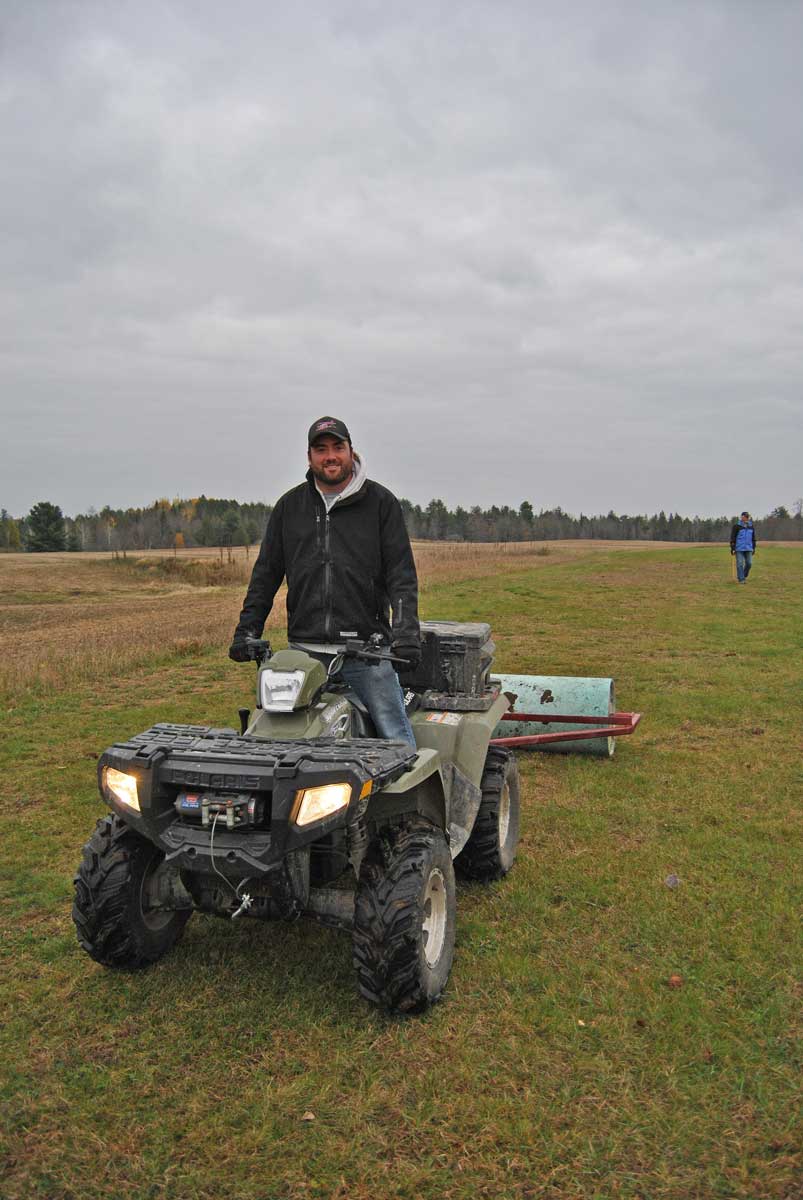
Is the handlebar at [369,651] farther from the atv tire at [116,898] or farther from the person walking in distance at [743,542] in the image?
the person walking in distance at [743,542]

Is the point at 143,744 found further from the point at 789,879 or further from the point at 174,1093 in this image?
the point at 789,879

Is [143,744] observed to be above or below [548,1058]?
above

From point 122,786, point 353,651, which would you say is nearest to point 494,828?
point 353,651

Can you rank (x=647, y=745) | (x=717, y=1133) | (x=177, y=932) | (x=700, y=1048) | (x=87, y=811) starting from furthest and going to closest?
(x=647, y=745)
(x=87, y=811)
(x=177, y=932)
(x=700, y=1048)
(x=717, y=1133)

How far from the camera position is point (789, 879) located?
5.12 metres

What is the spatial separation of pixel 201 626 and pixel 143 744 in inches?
604

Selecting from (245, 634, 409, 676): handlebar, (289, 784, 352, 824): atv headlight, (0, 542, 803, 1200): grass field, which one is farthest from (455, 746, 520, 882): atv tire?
(289, 784, 352, 824): atv headlight

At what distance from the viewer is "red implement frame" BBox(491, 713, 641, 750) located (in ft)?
25.1

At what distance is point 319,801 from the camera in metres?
3.31

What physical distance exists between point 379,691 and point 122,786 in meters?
1.32

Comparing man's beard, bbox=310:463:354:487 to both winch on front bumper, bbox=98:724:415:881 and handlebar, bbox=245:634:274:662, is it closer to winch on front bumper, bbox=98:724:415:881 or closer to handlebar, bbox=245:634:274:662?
→ handlebar, bbox=245:634:274:662

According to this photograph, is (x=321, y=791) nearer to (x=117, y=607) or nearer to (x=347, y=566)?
(x=347, y=566)

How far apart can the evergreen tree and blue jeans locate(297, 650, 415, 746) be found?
308 ft

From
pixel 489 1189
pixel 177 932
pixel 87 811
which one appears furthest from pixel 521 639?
pixel 489 1189
